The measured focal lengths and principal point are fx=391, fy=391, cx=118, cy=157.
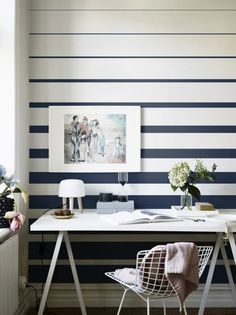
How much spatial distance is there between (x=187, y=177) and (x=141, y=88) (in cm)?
81

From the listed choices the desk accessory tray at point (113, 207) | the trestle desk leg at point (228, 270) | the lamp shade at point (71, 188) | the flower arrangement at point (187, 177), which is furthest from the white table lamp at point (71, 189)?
the trestle desk leg at point (228, 270)

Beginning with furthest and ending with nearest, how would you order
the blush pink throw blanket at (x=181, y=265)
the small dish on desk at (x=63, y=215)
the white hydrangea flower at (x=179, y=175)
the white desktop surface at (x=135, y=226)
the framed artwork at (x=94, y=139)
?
the framed artwork at (x=94, y=139) → the white hydrangea flower at (x=179, y=175) → the small dish on desk at (x=63, y=215) → the white desktop surface at (x=135, y=226) → the blush pink throw blanket at (x=181, y=265)

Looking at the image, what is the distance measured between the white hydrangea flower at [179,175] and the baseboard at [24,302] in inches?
55.6

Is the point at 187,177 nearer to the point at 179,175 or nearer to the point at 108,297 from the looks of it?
the point at 179,175

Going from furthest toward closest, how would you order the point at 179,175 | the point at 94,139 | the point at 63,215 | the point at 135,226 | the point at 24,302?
the point at 94,139 → the point at 24,302 → the point at 179,175 → the point at 63,215 → the point at 135,226

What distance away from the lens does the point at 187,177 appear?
2.89 m

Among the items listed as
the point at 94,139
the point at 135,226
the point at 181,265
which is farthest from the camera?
the point at 94,139

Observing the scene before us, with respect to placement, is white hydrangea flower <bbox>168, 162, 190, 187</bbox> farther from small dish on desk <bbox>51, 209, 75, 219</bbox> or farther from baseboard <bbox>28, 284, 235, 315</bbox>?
baseboard <bbox>28, 284, 235, 315</bbox>

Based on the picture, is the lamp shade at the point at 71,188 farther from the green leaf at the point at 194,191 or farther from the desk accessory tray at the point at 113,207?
the green leaf at the point at 194,191

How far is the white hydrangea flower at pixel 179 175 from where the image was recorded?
2854mm

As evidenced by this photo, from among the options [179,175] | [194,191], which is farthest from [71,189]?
[194,191]

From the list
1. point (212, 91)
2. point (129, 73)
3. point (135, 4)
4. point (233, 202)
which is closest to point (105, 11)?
point (135, 4)

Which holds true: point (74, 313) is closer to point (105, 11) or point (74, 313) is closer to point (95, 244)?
point (95, 244)

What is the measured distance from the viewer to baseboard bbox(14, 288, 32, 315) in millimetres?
2863
